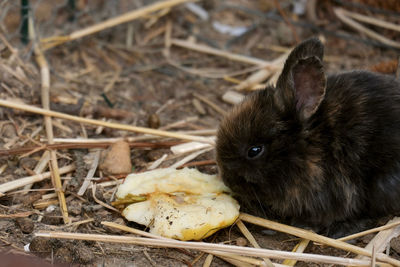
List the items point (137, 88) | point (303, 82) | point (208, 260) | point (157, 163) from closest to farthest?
point (208, 260), point (303, 82), point (157, 163), point (137, 88)

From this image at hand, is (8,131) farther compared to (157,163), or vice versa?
(8,131)

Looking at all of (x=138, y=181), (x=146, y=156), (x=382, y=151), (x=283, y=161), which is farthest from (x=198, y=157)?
(x=382, y=151)

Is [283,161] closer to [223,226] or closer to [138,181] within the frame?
[223,226]

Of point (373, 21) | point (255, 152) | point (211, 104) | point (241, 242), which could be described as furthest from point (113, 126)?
point (373, 21)

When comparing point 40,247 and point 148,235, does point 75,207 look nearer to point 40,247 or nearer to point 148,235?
point 40,247

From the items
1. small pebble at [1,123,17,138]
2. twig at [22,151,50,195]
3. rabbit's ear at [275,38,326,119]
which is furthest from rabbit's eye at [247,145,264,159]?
small pebble at [1,123,17,138]

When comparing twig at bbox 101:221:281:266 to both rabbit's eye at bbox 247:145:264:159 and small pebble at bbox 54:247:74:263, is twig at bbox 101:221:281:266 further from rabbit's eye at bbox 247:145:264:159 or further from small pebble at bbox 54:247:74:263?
rabbit's eye at bbox 247:145:264:159

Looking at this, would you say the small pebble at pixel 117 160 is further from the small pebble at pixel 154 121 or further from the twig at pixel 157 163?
the small pebble at pixel 154 121
